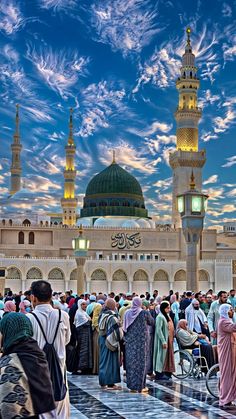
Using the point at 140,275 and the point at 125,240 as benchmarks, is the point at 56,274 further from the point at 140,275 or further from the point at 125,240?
the point at 125,240

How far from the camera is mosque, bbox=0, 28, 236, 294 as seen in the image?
32438mm

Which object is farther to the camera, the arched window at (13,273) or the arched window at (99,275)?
the arched window at (99,275)

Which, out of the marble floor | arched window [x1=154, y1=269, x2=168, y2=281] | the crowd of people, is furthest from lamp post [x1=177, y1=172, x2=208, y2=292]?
arched window [x1=154, y1=269, x2=168, y2=281]

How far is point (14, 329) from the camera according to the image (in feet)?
7.52

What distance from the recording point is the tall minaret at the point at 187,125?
36.7m

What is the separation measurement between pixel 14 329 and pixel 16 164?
39.8 meters

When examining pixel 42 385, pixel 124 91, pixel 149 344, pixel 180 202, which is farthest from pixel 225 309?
pixel 124 91

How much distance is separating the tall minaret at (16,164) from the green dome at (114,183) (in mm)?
4764

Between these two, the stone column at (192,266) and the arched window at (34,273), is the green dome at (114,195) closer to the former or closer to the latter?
the arched window at (34,273)

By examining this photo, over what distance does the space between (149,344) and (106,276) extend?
25438 millimetres

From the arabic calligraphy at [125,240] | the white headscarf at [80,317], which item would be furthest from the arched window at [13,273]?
the white headscarf at [80,317]

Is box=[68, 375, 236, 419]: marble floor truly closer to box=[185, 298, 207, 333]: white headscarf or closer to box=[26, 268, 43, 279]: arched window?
box=[185, 298, 207, 333]: white headscarf

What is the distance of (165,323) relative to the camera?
6938 millimetres

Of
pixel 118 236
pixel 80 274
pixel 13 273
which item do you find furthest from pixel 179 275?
pixel 80 274
